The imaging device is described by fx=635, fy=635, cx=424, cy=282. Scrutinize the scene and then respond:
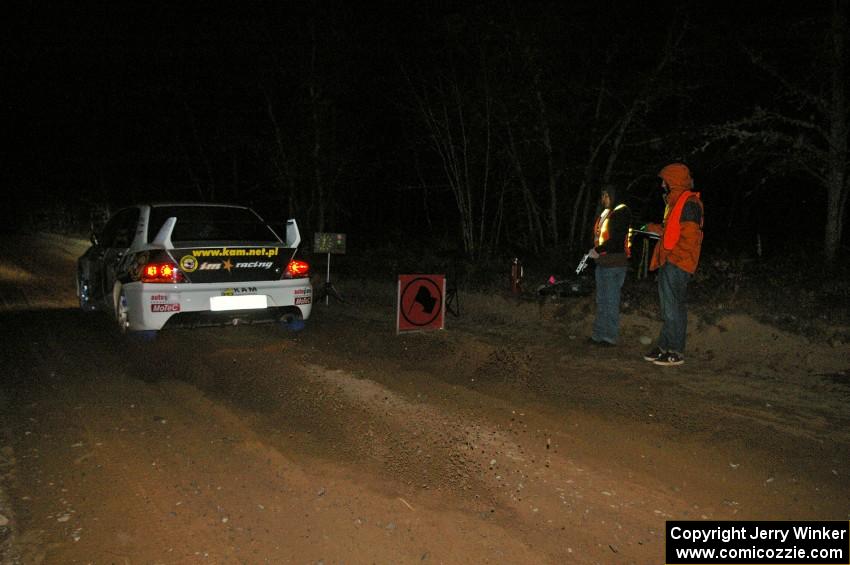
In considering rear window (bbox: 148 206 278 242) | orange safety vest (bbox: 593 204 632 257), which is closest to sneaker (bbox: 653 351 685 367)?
orange safety vest (bbox: 593 204 632 257)

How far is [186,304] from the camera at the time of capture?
6.75 metres

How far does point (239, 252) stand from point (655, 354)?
4.59 metres

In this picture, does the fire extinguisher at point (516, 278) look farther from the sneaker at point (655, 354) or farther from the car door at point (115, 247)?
the car door at point (115, 247)

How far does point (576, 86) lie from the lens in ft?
39.8

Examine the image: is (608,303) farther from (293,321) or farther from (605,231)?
(293,321)

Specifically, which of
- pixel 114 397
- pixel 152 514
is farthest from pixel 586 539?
pixel 114 397

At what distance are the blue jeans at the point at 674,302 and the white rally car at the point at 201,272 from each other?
401 cm

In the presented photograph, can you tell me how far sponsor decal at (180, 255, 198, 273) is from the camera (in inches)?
267

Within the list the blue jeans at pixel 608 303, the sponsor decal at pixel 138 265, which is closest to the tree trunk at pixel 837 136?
the blue jeans at pixel 608 303

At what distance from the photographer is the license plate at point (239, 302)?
6.89m

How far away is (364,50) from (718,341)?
13174 mm

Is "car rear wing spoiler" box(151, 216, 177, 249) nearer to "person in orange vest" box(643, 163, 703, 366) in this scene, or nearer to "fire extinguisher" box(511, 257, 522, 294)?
"person in orange vest" box(643, 163, 703, 366)

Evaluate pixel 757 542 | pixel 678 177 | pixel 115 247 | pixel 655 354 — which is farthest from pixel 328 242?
pixel 757 542

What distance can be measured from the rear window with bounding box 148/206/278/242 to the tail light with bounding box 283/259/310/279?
0.43 m
